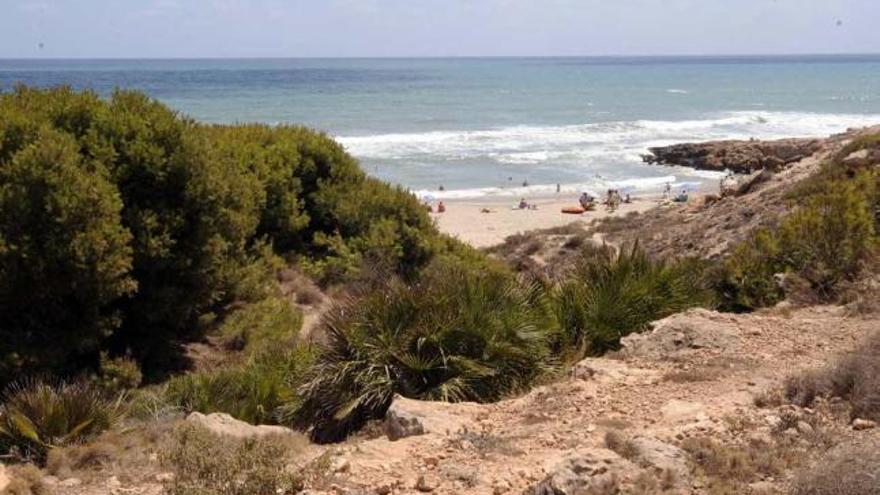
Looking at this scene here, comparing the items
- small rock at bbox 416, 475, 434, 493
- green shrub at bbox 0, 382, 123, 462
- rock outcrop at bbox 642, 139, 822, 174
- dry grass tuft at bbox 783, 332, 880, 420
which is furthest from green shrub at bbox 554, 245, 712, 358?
rock outcrop at bbox 642, 139, 822, 174

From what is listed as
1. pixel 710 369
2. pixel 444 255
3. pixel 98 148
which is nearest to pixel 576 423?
pixel 710 369

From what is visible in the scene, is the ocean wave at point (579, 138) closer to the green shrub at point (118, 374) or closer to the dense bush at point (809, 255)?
the dense bush at point (809, 255)

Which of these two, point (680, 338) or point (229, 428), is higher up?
point (680, 338)

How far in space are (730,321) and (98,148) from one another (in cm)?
782

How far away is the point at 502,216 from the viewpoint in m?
30.9

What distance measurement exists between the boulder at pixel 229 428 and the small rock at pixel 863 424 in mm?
4018

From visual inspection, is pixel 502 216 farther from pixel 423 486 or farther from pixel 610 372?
pixel 423 486

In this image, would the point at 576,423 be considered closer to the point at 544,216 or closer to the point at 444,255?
the point at 444,255

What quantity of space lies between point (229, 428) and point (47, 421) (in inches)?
55.7

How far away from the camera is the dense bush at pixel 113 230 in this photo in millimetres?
9844

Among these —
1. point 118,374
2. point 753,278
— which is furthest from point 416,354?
point 753,278

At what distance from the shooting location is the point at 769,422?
19.6 ft

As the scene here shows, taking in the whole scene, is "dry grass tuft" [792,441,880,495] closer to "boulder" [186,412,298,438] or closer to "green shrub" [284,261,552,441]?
"green shrub" [284,261,552,441]

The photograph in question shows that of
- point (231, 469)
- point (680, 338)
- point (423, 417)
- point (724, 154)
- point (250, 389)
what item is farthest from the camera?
point (724, 154)
